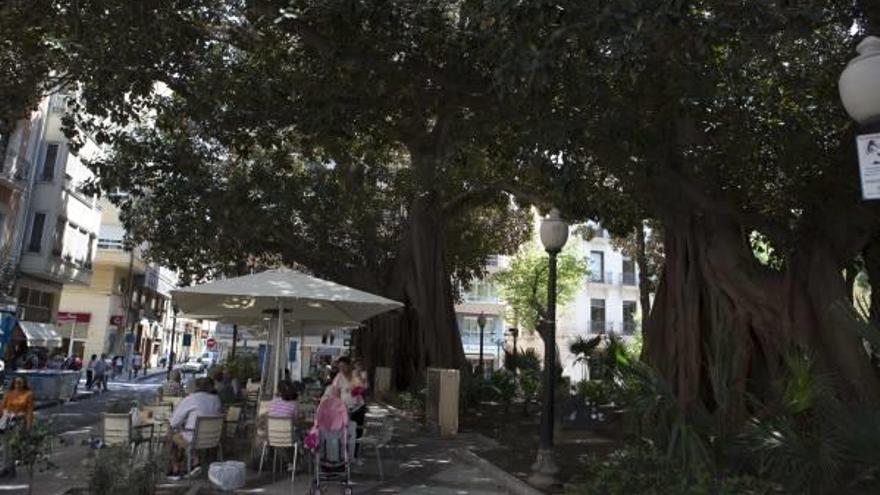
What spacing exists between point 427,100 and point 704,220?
4.44m

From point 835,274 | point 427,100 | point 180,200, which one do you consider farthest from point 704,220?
point 180,200

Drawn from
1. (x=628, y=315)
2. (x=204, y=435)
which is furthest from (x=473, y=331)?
(x=204, y=435)

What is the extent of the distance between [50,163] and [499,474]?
29982mm

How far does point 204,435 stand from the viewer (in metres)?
10.3

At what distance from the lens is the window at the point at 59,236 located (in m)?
34.8

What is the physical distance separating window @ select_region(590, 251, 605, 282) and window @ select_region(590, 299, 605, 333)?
1.69 meters

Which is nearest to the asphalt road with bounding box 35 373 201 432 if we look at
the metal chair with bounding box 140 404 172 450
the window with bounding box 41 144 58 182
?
the metal chair with bounding box 140 404 172 450

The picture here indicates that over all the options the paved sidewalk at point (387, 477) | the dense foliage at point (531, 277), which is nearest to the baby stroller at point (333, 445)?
the paved sidewalk at point (387, 477)

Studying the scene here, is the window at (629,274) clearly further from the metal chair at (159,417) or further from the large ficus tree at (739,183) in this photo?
the metal chair at (159,417)

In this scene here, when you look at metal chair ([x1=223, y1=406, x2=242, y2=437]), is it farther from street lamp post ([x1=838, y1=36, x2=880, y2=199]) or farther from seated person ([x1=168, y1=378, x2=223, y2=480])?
street lamp post ([x1=838, y1=36, x2=880, y2=199])

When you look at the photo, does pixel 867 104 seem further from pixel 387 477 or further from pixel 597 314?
pixel 597 314

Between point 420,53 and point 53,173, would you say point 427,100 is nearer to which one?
point 420,53

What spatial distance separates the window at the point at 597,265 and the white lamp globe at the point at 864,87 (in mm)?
57010

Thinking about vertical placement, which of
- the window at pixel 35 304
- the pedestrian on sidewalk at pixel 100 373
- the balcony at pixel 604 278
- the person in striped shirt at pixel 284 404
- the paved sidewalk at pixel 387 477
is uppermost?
the balcony at pixel 604 278
